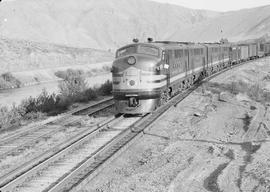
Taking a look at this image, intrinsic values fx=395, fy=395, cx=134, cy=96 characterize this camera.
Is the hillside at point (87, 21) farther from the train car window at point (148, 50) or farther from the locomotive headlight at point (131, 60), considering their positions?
the locomotive headlight at point (131, 60)

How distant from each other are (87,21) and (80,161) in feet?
473

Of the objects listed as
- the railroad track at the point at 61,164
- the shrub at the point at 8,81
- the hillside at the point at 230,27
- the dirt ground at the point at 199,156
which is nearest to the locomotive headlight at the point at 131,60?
the dirt ground at the point at 199,156

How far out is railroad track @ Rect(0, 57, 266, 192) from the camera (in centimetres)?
929

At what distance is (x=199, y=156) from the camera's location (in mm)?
11094

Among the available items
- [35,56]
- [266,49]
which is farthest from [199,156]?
[266,49]

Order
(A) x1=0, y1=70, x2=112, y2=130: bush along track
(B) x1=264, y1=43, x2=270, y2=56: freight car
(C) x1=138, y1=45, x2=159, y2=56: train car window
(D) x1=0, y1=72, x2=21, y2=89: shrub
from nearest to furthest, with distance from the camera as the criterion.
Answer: (C) x1=138, y1=45, x2=159, y2=56: train car window → (A) x1=0, y1=70, x2=112, y2=130: bush along track → (D) x1=0, y1=72, x2=21, y2=89: shrub → (B) x1=264, y1=43, x2=270, y2=56: freight car

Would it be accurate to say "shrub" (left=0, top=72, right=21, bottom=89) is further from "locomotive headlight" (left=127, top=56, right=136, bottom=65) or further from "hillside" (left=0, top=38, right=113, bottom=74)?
"locomotive headlight" (left=127, top=56, right=136, bottom=65)

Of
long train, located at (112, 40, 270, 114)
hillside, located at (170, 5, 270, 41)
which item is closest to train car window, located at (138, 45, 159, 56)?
long train, located at (112, 40, 270, 114)

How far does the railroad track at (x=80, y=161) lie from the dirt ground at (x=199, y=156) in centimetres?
34

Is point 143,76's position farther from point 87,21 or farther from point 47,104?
point 87,21

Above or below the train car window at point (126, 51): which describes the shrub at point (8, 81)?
below

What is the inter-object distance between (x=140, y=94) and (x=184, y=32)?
171144 mm

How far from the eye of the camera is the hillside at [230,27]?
166 metres

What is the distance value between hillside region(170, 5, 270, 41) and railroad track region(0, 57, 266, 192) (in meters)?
150
